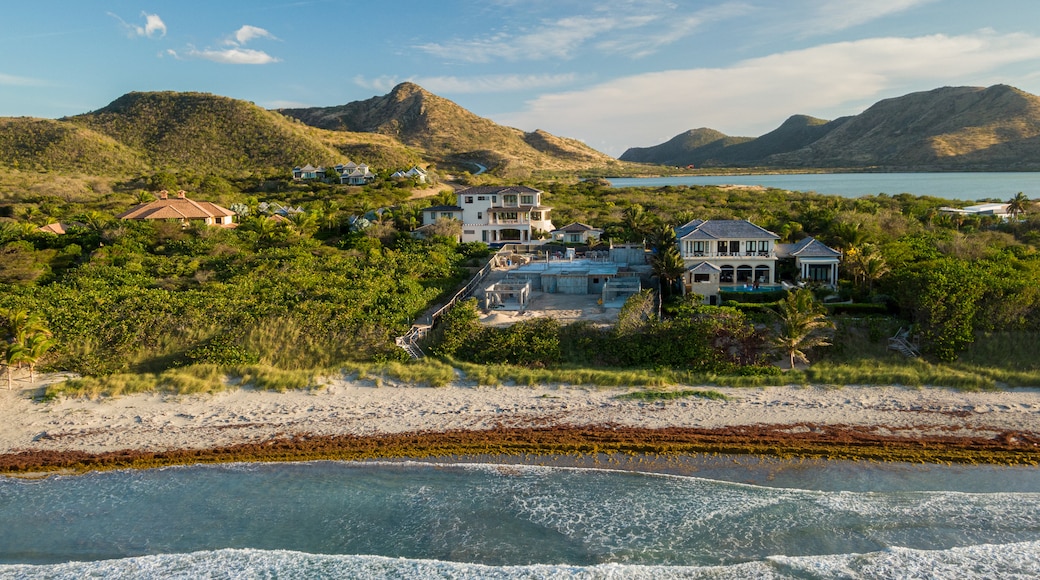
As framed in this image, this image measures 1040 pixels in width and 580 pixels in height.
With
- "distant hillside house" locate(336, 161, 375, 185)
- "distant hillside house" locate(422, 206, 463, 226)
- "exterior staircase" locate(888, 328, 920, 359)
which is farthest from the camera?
"distant hillside house" locate(336, 161, 375, 185)

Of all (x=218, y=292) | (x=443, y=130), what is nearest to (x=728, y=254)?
(x=218, y=292)

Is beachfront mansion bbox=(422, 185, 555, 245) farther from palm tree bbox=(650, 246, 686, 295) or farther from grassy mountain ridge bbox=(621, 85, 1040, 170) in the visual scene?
grassy mountain ridge bbox=(621, 85, 1040, 170)

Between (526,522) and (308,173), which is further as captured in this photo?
(308,173)

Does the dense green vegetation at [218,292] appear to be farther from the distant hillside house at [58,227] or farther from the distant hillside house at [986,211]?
the distant hillside house at [986,211]

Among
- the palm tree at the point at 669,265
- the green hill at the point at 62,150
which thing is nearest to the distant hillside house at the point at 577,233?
the palm tree at the point at 669,265

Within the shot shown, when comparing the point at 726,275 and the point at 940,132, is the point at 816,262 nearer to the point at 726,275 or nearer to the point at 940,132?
the point at 726,275

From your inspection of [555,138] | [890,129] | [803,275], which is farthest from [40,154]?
[890,129]

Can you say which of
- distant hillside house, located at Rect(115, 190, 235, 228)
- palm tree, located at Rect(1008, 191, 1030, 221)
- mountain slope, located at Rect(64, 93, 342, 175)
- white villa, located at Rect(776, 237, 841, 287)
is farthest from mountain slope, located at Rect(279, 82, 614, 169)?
white villa, located at Rect(776, 237, 841, 287)
